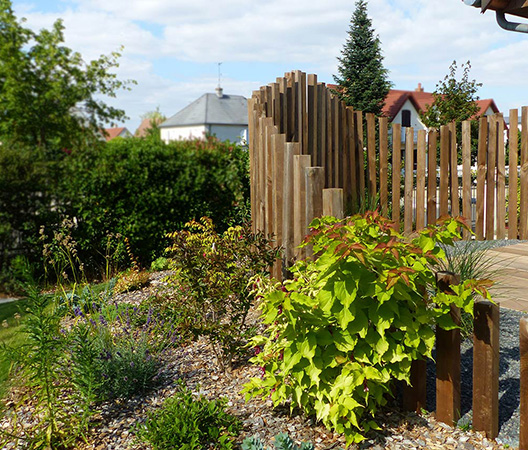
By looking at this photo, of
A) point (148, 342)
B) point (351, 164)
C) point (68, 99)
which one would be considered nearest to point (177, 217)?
point (351, 164)

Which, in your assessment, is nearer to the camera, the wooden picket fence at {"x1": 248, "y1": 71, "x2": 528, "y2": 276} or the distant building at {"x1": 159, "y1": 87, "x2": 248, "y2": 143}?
the wooden picket fence at {"x1": 248, "y1": 71, "x2": 528, "y2": 276}

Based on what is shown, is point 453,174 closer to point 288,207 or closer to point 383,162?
point 383,162

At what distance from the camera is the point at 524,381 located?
2.62 meters

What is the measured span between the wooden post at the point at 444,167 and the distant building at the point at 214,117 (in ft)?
161

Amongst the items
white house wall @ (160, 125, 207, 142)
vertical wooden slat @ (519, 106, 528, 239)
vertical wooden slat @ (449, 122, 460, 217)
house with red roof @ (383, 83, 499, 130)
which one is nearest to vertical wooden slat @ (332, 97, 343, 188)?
vertical wooden slat @ (449, 122, 460, 217)

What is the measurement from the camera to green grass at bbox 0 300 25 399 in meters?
4.18

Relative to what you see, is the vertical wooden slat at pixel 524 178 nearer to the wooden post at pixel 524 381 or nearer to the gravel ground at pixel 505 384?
the gravel ground at pixel 505 384

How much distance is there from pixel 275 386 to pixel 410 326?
840 millimetres

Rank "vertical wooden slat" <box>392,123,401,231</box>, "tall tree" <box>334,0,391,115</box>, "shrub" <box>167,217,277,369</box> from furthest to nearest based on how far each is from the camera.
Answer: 1. "tall tree" <box>334,0,391,115</box>
2. "vertical wooden slat" <box>392,123,401,231</box>
3. "shrub" <box>167,217,277,369</box>

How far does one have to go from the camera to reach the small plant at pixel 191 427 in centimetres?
272

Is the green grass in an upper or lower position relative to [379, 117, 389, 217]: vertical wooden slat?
lower

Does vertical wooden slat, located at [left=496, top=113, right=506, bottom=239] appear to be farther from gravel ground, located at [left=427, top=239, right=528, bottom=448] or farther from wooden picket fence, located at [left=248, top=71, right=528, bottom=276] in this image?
gravel ground, located at [left=427, top=239, right=528, bottom=448]

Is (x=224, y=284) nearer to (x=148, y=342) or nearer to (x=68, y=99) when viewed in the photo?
(x=148, y=342)

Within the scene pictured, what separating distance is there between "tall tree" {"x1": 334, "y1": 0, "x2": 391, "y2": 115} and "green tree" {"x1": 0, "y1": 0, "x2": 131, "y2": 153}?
9.02 m
